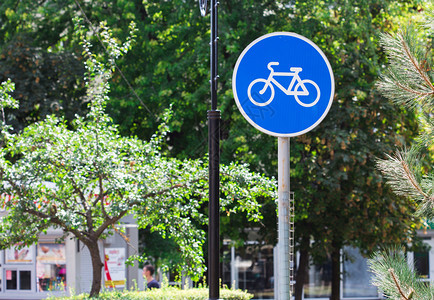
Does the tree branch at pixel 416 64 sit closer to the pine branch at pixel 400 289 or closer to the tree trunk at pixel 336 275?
the pine branch at pixel 400 289

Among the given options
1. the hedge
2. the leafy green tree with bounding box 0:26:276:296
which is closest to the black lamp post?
the leafy green tree with bounding box 0:26:276:296

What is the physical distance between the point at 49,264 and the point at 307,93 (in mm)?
14782

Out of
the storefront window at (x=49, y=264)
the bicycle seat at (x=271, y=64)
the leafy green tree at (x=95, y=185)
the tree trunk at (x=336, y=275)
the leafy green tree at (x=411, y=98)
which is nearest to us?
the bicycle seat at (x=271, y=64)

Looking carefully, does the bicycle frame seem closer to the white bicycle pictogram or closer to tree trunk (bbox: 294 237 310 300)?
the white bicycle pictogram

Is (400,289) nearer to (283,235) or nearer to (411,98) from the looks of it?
(283,235)

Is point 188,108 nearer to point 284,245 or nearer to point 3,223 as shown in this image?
point 3,223

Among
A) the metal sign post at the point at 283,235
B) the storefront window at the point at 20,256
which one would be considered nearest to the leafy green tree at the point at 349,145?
the storefront window at the point at 20,256

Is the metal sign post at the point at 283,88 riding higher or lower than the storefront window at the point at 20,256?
higher

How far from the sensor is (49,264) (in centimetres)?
1777

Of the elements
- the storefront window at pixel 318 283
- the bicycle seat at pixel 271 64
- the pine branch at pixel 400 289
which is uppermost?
the bicycle seat at pixel 271 64

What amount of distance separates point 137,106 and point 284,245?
13.6m

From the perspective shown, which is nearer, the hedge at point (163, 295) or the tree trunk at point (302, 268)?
the hedge at point (163, 295)

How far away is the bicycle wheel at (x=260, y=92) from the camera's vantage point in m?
4.17

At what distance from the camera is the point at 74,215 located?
959 centimetres
